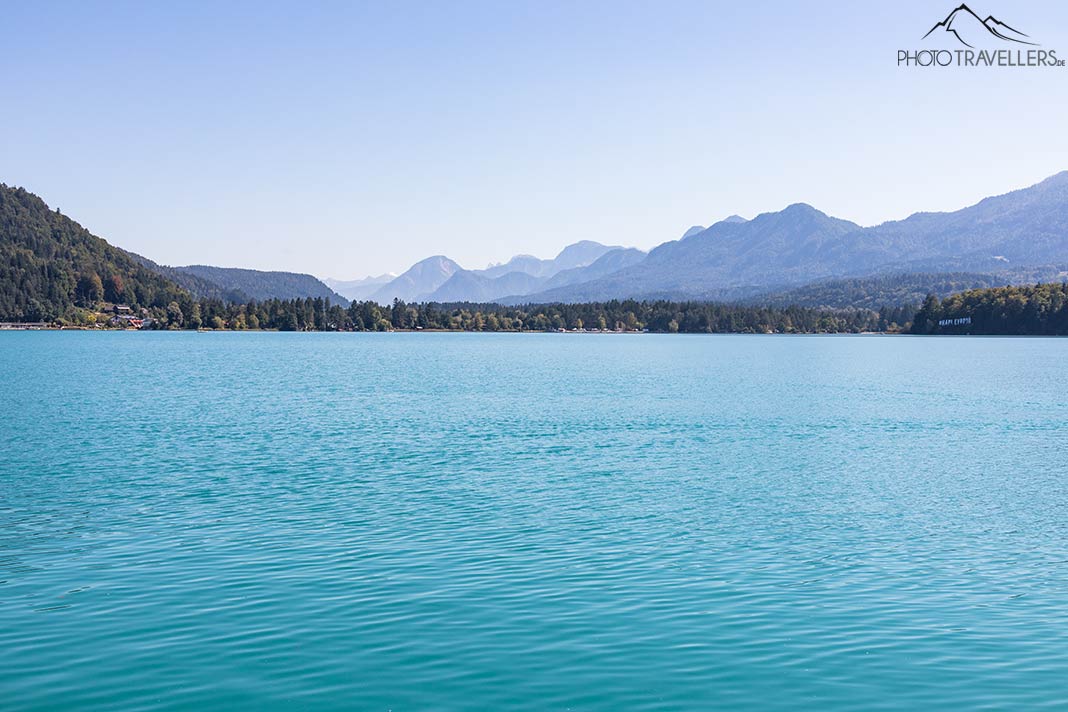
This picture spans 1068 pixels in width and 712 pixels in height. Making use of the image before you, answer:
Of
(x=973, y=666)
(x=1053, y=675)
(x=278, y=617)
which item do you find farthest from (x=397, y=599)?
(x=1053, y=675)

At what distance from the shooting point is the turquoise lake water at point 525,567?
15781mm

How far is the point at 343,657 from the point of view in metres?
16.7

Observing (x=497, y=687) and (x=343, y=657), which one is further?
(x=343, y=657)

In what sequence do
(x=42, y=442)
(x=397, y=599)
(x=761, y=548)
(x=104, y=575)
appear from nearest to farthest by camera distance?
(x=397, y=599)
(x=104, y=575)
(x=761, y=548)
(x=42, y=442)

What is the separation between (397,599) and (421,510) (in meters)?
9.61

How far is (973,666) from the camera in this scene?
55.1ft

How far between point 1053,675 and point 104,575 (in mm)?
20212

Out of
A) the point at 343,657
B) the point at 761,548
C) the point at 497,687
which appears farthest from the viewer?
the point at 761,548

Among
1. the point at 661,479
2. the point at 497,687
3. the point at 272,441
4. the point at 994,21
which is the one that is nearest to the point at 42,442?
the point at 272,441

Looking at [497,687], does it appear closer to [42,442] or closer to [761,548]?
[761,548]

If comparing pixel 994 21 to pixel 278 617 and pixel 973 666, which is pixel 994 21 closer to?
pixel 973 666

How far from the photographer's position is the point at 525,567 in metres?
23.0

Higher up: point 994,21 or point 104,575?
point 994,21

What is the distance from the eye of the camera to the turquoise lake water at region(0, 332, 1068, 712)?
15781 mm
